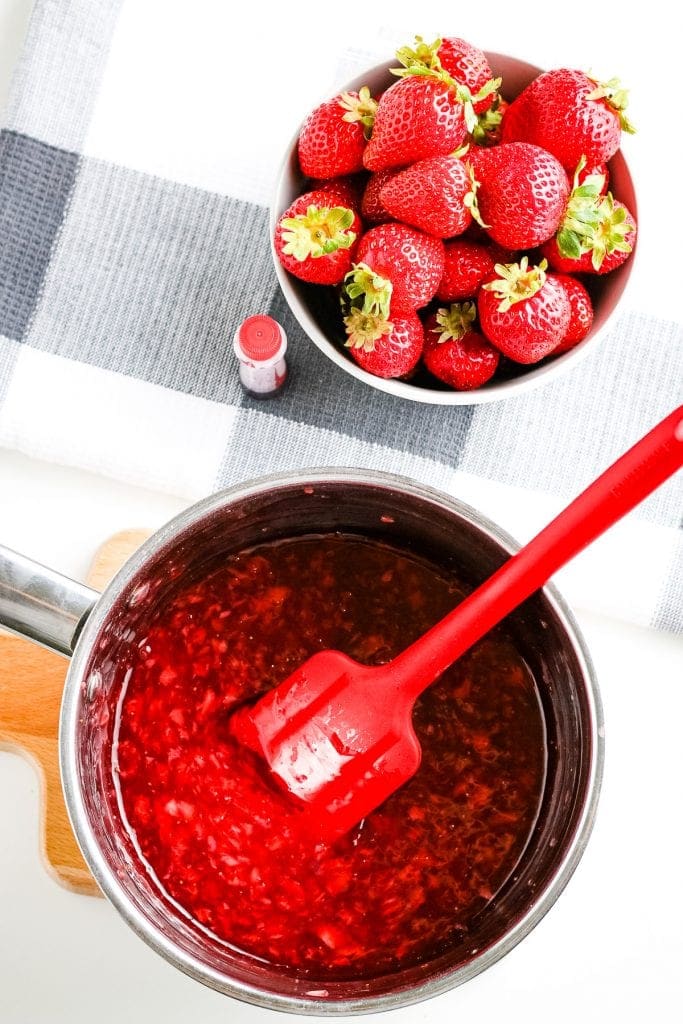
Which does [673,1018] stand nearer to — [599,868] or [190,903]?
[599,868]

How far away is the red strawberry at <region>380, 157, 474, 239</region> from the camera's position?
89 centimetres

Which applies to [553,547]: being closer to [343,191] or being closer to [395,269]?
[395,269]

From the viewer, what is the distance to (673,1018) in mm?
1090

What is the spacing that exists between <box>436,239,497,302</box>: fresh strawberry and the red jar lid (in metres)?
0.17

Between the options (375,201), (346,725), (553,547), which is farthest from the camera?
(375,201)

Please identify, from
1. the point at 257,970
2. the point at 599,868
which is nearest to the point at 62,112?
the point at 257,970

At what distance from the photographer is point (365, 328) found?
936 mm

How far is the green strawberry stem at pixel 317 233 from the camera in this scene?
923mm

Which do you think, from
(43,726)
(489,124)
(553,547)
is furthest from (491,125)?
(43,726)

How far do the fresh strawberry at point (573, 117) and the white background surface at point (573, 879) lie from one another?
0.65 feet

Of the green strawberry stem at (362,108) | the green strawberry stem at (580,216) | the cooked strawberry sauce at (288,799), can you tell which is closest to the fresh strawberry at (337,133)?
the green strawberry stem at (362,108)

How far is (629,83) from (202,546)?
0.75 m

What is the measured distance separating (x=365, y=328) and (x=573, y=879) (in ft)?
2.11

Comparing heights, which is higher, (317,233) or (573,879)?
(317,233)
